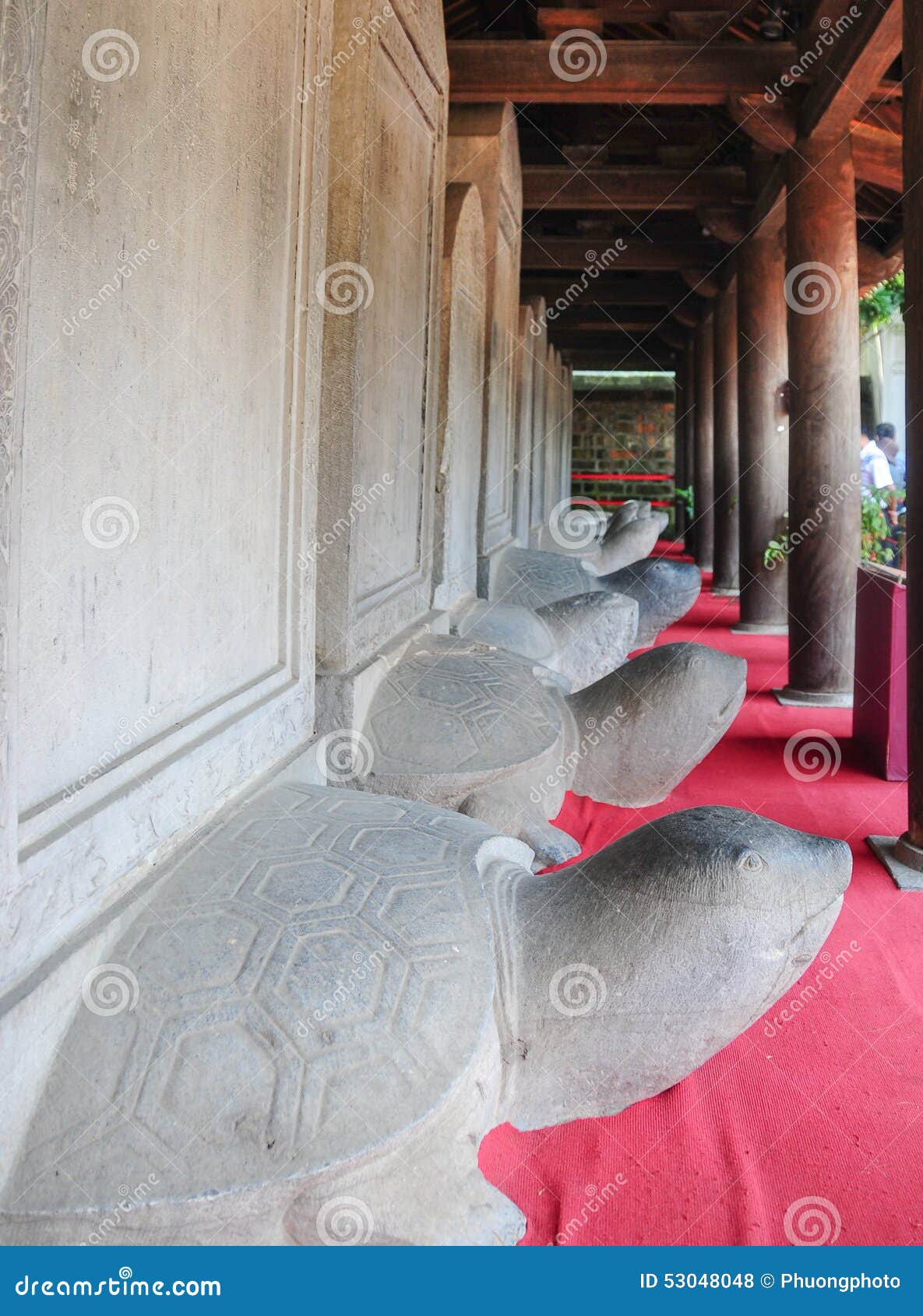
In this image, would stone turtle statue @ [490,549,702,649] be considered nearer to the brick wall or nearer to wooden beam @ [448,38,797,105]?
wooden beam @ [448,38,797,105]

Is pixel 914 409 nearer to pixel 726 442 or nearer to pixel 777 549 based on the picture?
pixel 777 549

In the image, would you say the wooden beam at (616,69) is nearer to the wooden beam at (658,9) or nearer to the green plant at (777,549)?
the wooden beam at (658,9)

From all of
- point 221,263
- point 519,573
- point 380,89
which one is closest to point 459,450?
point 519,573

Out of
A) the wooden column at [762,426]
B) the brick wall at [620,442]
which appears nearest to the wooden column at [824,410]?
the wooden column at [762,426]

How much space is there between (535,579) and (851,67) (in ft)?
11.1

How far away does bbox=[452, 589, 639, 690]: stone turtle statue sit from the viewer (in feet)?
17.4

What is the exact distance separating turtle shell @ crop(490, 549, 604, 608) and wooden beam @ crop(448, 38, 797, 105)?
9.21 feet

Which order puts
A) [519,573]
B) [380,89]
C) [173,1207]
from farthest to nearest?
[519,573] → [380,89] → [173,1207]

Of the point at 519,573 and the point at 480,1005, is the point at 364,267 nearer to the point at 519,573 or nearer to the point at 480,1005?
the point at 480,1005

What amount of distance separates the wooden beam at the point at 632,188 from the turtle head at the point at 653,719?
21.1ft

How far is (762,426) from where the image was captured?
9125 mm

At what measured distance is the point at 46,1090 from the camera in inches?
61.8

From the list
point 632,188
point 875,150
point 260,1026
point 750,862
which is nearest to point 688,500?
point 632,188

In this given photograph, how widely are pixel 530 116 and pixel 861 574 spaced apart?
17.4 ft
